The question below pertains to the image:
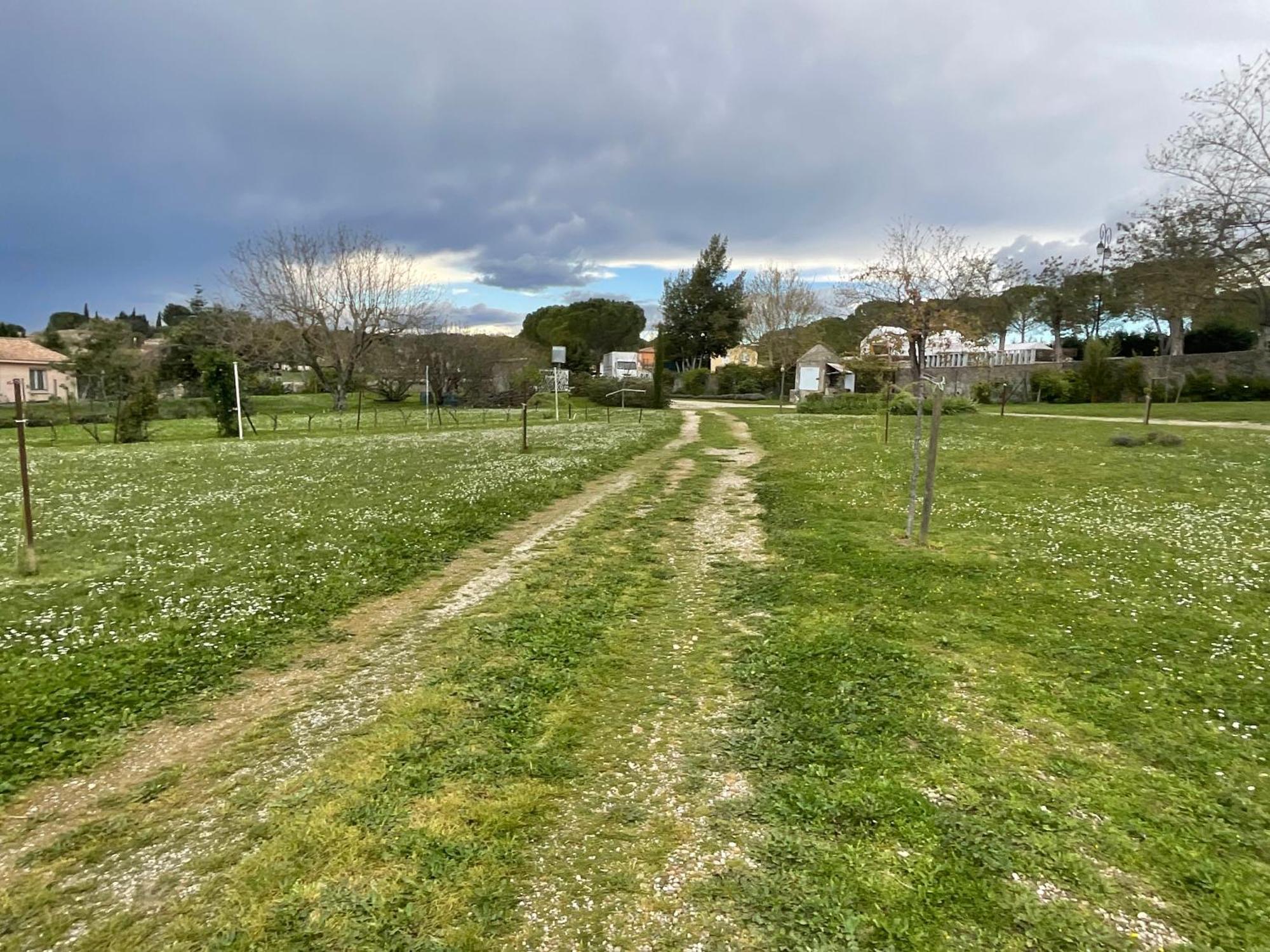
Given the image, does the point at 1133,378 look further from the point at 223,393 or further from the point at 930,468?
the point at 223,393

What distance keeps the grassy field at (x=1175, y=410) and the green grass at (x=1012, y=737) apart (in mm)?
26281

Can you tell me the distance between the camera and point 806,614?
649 cm

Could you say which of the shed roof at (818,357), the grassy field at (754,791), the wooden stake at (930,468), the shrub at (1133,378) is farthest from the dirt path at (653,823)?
the shed roof at (818,357)

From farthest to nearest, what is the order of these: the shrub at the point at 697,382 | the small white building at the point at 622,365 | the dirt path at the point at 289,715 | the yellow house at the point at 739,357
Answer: the small white building at the point at 622,365 < the yellow house at the point at 739,357 < the shrub at the point at 697,382 < the dirt path at the point at 289,715

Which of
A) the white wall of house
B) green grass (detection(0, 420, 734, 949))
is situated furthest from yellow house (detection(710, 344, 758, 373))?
green grass (detection(0, 420, 734, 949))

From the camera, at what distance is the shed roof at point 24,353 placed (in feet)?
174

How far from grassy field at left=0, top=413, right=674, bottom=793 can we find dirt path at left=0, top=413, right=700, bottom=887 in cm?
30

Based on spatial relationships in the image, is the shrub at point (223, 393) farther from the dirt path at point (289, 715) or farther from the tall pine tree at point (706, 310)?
the tall pine tree at point (706, 310)

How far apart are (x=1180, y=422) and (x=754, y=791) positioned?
33.4 metres

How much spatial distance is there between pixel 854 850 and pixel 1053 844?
99 centimetres

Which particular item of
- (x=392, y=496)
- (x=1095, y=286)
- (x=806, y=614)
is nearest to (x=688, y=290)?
(x=1095, y=286)

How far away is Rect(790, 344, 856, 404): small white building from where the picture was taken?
5678 cm

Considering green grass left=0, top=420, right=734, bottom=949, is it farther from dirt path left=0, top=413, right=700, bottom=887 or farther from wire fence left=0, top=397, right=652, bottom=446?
wire fence left=0, top=397, right=652, bottom=446

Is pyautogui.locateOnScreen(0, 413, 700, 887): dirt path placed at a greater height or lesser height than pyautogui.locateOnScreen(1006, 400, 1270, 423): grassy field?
lesser
